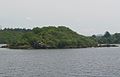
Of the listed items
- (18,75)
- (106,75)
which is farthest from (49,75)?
(106,75)

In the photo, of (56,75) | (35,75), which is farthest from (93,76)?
(35,75)

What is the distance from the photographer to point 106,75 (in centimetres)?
6838

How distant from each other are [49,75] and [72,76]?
4953 millimetres

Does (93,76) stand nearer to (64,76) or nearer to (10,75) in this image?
(64,76)

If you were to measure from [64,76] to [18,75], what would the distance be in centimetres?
984

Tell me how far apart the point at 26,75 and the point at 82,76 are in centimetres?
1174

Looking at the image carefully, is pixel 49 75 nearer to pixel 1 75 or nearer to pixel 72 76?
pixel 72 76

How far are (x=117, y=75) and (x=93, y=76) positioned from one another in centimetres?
504

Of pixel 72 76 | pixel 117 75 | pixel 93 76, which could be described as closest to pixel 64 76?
pixel 72 76

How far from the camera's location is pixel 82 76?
67.6 meters

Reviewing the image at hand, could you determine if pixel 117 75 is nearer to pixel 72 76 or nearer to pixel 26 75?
pixel 72 76

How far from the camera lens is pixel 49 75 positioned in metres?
68.8

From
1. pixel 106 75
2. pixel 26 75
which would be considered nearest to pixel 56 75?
pixel 26 75

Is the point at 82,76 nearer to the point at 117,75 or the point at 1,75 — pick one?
the point at 117,75
